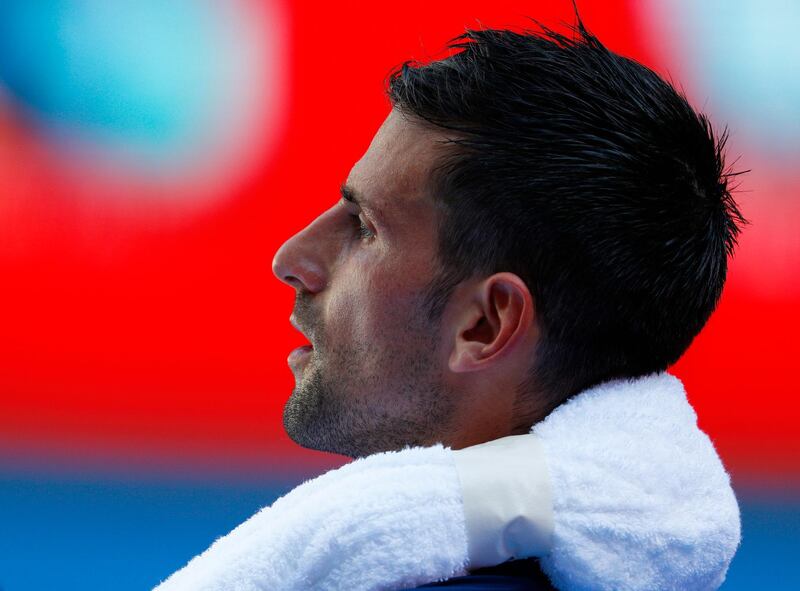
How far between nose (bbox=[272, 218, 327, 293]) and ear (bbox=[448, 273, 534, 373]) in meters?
0.17

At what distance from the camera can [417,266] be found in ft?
2.75

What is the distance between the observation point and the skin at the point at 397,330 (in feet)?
2.65

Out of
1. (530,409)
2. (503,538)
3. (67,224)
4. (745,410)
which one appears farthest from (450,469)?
(67,224)

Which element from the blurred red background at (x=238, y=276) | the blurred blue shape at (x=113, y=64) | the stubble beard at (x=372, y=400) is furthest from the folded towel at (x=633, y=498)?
the blurred blue shape at (x=113, y=64)

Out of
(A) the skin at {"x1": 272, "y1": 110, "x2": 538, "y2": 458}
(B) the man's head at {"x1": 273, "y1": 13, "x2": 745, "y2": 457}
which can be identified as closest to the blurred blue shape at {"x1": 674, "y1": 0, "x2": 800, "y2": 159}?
(B) the man's head at {"x1": 273, "y1": 13, "x2": 745, "y2": 457}

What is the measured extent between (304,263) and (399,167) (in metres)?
0.14

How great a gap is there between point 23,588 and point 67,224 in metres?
0.86

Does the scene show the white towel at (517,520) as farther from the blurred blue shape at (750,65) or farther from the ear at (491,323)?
the blurred blue shape at (750,65)

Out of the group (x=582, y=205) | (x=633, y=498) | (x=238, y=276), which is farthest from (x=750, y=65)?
(x=633, y=498)

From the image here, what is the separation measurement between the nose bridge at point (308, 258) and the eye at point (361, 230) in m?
0.03

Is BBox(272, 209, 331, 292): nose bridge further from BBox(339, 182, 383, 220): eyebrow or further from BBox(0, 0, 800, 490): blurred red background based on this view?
BBox(0, 0, 800, 490): blurred red background

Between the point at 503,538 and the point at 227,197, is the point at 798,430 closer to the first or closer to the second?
the point at 227,197

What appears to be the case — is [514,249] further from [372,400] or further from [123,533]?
[123,533]

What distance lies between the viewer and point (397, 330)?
0.84 meters
